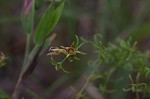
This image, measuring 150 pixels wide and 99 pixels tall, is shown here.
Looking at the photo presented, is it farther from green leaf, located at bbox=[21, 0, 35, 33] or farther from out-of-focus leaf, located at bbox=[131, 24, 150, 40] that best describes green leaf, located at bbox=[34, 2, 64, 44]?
out-of-focus leaf, located at bbox=[131, 24, 150, 40]

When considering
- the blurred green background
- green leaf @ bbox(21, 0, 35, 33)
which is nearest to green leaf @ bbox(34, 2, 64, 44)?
green leaf @ bbox(21, 0, 35, 33)

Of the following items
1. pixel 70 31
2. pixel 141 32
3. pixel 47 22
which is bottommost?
pixel 47 22

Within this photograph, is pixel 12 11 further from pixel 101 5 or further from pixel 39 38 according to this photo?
pixel 39 38

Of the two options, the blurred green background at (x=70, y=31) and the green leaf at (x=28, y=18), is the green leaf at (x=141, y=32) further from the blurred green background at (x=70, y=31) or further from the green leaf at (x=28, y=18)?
the green leaf at (x=28, y=18)

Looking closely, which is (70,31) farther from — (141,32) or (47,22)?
(47,22)

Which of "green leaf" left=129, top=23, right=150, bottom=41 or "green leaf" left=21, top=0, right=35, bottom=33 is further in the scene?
"green leaf" left=129, top=23, right=150, bottom=41

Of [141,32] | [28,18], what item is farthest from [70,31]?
[28,18]
